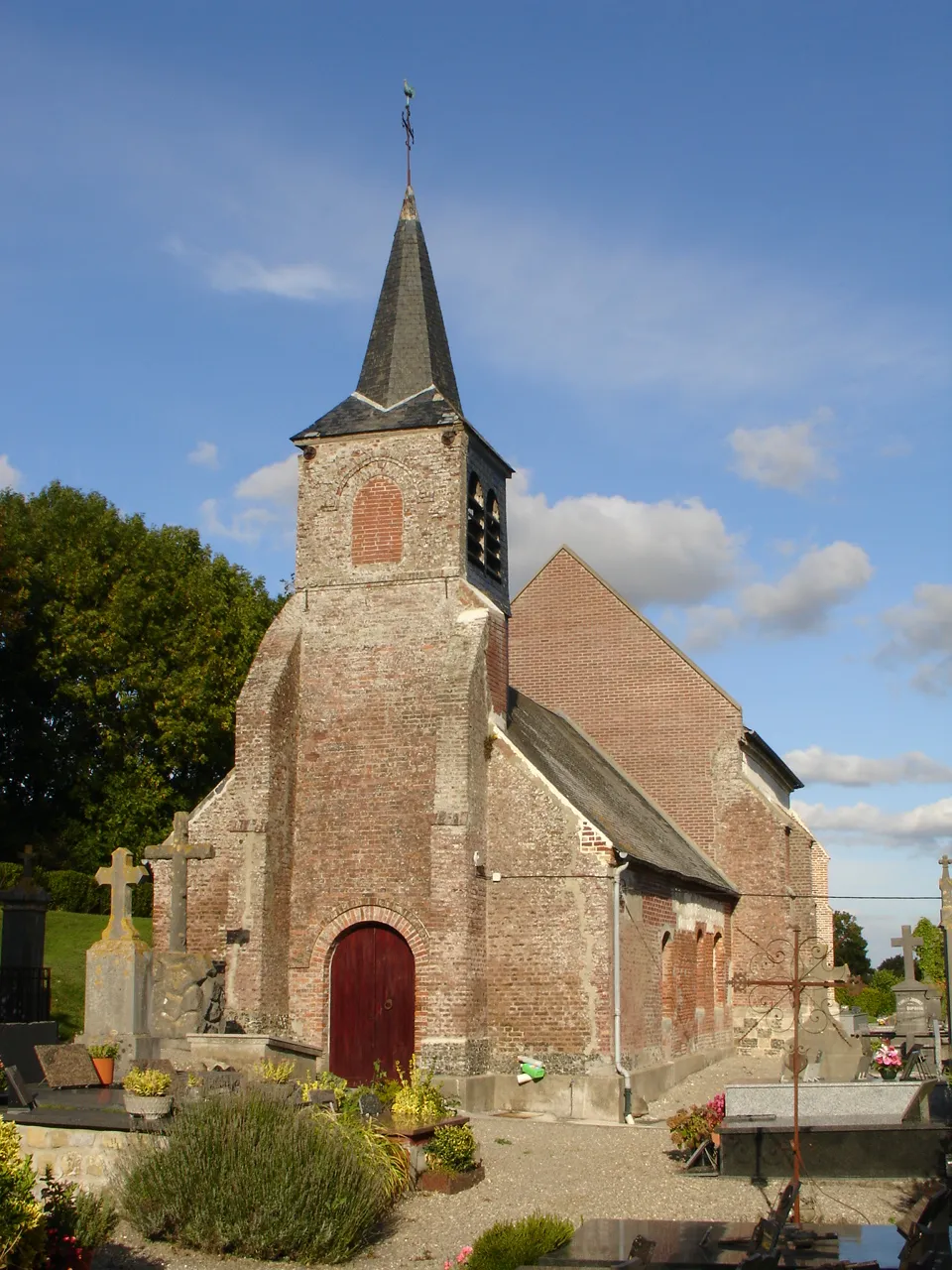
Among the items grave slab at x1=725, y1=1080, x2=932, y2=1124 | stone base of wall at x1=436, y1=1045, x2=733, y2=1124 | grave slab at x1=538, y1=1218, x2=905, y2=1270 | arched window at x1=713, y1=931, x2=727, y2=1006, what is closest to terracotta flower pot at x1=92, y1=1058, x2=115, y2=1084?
stone base of wall at x1=436, y1=1045, x2=733, y2=1124

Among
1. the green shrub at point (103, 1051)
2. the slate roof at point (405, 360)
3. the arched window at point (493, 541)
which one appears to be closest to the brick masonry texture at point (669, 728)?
the arched window at point (493, 541)

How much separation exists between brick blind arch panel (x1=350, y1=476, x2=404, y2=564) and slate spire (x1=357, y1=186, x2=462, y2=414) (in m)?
1.50

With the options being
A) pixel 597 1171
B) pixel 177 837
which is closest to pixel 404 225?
pixel 177 837

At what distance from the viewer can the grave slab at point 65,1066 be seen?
12680 mm

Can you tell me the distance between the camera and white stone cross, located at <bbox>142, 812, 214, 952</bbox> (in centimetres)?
1644

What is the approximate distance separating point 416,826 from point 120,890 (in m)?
4.71

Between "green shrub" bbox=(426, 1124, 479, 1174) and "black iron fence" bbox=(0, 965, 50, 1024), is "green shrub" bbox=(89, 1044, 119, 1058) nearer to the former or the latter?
"green shrub" bbox=(426, 1124, 479, 1174)

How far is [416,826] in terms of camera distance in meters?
19.1

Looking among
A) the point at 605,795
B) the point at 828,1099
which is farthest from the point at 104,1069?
the point at 605,795

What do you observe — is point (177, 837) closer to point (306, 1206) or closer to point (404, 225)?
A: point (306, 1206)

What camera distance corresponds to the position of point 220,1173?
9797 mm

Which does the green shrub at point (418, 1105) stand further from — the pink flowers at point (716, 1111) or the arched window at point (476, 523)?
the arched window at point (476, 523)

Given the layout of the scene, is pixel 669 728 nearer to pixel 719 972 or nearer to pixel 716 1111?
pixel 719 972

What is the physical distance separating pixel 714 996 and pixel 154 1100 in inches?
667
